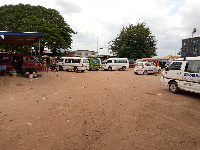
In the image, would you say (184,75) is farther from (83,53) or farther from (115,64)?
(83,53)

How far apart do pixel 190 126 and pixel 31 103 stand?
18.5 ft

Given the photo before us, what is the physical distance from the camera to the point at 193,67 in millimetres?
8328

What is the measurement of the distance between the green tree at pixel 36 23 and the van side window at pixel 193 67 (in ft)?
78.3

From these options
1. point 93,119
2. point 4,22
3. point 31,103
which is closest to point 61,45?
point 4,22

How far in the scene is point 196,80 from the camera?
811 centimetres

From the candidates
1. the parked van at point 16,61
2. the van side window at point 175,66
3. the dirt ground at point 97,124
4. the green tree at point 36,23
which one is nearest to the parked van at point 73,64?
the parked van at point 16,61

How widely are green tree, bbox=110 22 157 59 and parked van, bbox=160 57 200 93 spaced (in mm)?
27427

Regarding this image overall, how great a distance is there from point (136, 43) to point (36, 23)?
20182 millimetres

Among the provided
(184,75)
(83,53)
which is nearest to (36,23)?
(184,75)

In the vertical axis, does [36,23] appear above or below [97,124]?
above

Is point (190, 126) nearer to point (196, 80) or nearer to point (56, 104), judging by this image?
point (196, 80)

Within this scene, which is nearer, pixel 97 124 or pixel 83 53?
pixel 97 124

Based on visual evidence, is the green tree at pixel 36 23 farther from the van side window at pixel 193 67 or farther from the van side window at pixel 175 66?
the van side window at pixel 193 67

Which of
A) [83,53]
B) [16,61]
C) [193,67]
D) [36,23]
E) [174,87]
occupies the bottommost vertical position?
[174,87]
